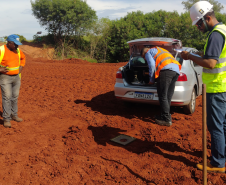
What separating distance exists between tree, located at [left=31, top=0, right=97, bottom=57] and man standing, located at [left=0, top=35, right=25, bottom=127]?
71.4ft

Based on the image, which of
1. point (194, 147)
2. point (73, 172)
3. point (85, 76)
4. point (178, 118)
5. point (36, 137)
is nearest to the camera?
point (73, 172)

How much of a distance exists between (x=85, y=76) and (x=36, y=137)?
6.38 metres

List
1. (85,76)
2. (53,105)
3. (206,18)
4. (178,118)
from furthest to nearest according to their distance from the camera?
(85,76) < (53,105) < (178,118) < (206,18)

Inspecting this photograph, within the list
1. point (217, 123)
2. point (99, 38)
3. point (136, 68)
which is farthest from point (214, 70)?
point (99, 38)

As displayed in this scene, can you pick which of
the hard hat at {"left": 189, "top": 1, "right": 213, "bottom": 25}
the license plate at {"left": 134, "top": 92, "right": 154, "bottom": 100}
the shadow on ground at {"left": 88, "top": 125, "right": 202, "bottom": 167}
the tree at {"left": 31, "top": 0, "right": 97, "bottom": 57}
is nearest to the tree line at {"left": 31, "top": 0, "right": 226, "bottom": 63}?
the tree at {"left": 31, "top": 0, "right": 97, "bottom": 57}

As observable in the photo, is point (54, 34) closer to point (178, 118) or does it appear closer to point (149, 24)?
point (149, 24)

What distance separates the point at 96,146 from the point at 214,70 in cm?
260

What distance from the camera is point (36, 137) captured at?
4.80m

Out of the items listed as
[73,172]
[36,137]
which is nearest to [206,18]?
[73,172]

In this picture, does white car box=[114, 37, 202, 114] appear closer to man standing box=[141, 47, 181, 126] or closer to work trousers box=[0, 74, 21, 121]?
man standing box=[141, 47, 181, 126]

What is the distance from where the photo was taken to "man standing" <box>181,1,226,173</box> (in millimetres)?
2947

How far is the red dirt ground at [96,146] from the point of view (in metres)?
3.31

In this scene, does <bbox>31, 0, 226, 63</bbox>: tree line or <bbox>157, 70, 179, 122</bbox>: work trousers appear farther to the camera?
<bbox>31, 0, 226, 63</bbox>: tree line

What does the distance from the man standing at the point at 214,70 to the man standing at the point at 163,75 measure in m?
1.56
